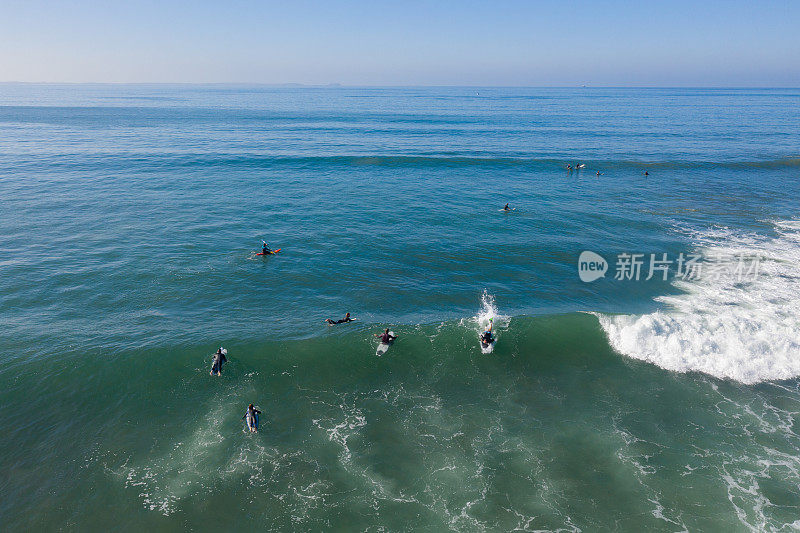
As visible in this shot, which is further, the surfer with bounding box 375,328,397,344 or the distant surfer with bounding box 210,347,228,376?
the surfer with bounding box 375,328,397,344

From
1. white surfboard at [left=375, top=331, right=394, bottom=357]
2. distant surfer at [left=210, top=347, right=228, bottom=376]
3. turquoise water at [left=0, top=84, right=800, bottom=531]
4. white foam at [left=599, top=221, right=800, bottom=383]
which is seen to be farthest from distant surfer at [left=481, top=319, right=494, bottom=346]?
distant surfer at [left=210, top=347, right=228, bottom=376]

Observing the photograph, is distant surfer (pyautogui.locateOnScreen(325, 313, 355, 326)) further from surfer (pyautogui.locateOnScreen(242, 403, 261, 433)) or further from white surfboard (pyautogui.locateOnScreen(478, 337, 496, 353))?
white surfboard (pyautogui.locateOnScreen(478, 337, 496, 353))

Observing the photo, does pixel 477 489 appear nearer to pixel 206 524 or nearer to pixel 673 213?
pixel 206 524

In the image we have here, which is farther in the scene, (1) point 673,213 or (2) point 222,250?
(1) point 673,213

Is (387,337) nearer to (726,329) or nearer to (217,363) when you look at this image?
(217,363)

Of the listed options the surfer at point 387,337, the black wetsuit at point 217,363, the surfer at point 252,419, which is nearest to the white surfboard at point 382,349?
the surfer at point 387,337

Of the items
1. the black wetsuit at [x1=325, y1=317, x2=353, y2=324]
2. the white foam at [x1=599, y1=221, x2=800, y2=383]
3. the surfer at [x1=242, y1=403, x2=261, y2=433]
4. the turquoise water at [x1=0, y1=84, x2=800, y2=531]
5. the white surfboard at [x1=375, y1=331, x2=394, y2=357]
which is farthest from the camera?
the black wetsuit at [x1=325, y1=317, x2=353, y2=324]

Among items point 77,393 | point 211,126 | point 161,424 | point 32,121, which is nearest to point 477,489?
point 161,424
